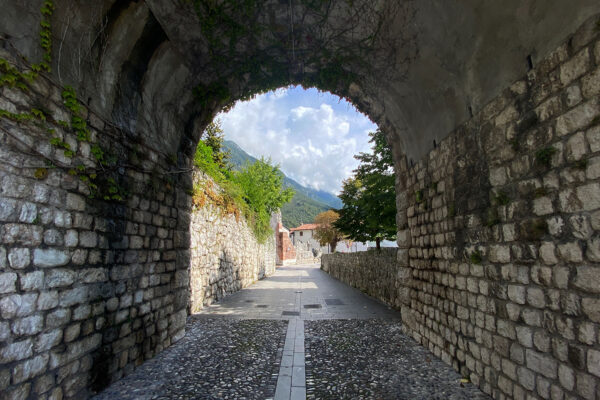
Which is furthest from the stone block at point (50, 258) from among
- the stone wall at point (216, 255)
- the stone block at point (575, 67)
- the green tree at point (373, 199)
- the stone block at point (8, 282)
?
the green tree at point (373, 199)

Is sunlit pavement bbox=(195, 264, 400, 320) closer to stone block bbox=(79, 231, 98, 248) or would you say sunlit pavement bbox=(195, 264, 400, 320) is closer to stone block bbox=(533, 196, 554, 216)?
stone block bbox=(79, 231, 98, 248)

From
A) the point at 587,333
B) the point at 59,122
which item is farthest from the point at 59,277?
the point at 587,333

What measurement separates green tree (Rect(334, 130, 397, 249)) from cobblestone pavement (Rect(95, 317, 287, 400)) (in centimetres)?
445

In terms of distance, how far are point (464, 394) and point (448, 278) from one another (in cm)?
133

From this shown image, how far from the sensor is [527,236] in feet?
8.66

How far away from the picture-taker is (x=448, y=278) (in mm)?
4047

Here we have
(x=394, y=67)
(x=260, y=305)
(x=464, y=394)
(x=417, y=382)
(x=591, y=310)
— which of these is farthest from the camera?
(x=260, y=305)

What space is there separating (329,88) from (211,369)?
464 centimetres

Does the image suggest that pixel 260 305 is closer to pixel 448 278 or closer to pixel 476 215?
pixel 448 278

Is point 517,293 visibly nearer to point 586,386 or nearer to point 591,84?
point 586,386

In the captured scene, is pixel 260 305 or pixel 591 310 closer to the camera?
pixel 591 310

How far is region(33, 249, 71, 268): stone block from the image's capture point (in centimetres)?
254

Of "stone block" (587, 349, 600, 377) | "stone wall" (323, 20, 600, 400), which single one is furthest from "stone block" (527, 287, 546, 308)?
"stone block" (587, 349, 600, 377)

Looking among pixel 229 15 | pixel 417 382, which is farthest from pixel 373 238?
pixel 229 15
